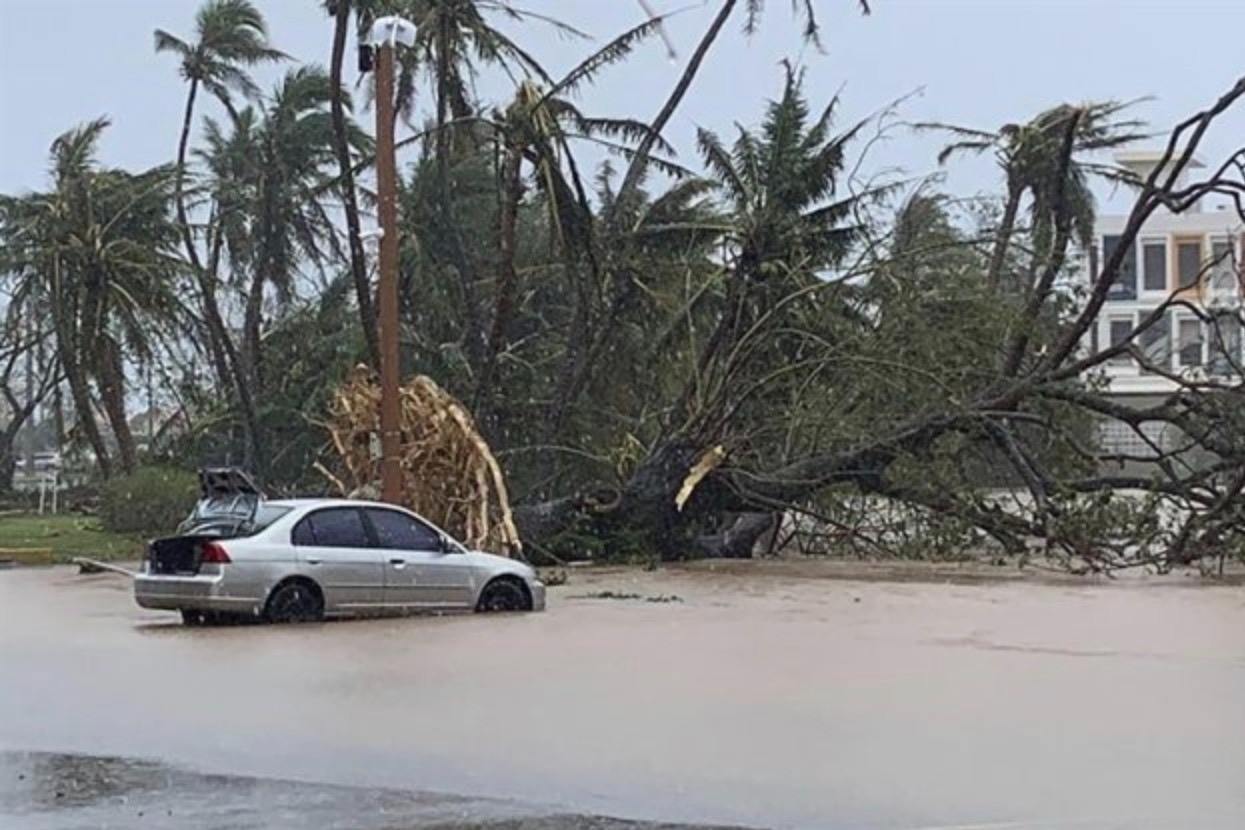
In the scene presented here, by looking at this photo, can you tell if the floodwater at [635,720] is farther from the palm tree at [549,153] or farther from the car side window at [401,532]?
the palm tree at [549,153]

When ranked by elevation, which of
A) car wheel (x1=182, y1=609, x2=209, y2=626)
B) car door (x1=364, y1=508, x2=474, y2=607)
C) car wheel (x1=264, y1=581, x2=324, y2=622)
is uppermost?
car door (x1=364, y1=508, x2=474, y2=607)

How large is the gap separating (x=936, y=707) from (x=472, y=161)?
30989 millimetres

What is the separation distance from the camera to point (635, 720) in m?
12.9

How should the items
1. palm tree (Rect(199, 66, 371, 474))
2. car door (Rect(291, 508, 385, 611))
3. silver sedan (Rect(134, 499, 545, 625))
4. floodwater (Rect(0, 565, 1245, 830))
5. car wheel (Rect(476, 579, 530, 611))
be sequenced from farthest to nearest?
palm tree (Rect(199, 66, 371, 474)), car wheel (Rect(476, 579, 530, 611)), car door (Rect(291, 508, 385, 611)), silver sedan (Rect(134, 499, 545, 625)), floodwater (Rect(0, 565, 1245, 830))

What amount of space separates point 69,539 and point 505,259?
11122 mm

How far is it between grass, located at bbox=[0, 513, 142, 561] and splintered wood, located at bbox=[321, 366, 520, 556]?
615 cm

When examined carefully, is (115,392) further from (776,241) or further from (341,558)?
(341,558)

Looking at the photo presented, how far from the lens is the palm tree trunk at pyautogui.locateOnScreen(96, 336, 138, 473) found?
4209 centimetres

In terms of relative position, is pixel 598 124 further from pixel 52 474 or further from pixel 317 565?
pixel 52 474

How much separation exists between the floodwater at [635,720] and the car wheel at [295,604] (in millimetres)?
385

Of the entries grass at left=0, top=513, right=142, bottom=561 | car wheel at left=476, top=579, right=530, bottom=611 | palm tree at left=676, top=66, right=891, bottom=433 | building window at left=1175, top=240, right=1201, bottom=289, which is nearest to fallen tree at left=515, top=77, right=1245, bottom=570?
palm tree at left=676, top=66, right=891, bottom=433

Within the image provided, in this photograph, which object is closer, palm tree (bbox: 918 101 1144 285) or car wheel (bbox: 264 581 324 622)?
car wheel (bbox: 264 581 324 622)

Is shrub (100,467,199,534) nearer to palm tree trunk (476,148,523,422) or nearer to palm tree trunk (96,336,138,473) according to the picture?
palm tree trunk (96,336,138,473)

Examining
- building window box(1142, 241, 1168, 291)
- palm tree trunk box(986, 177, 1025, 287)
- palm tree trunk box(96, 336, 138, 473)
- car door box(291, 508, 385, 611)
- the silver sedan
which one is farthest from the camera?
building window box(1142, 241, 1168, 291)
